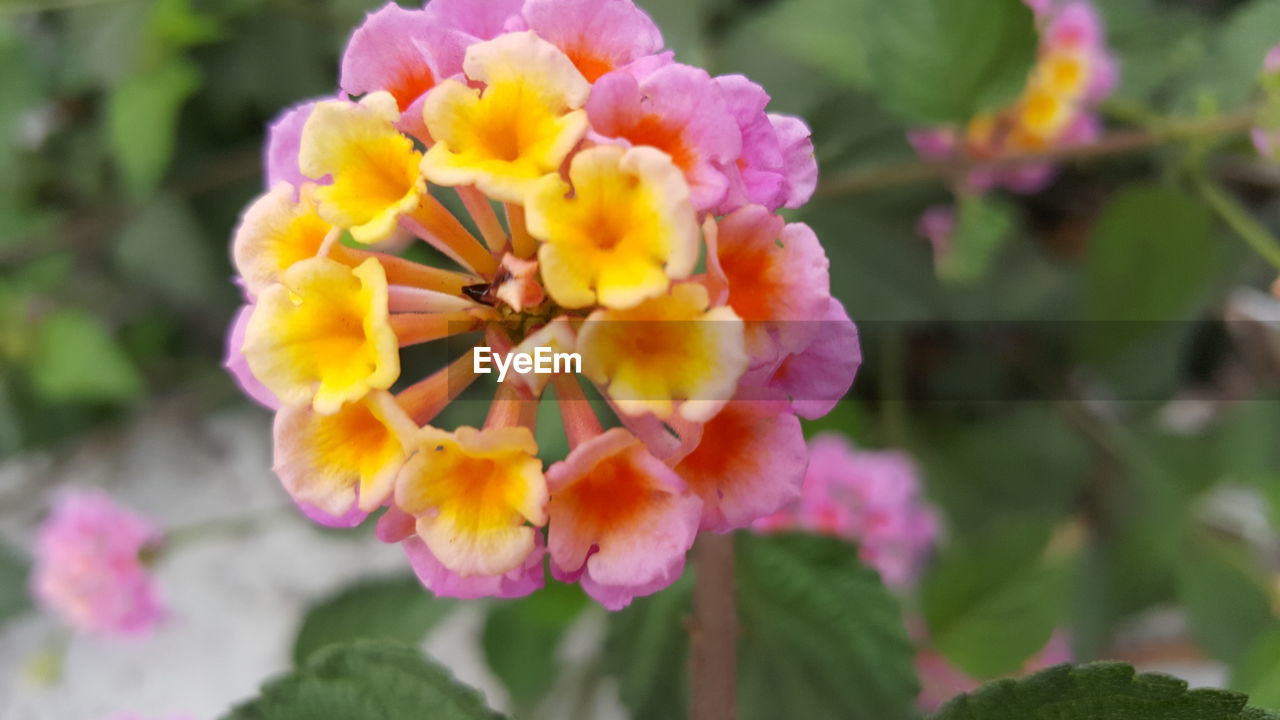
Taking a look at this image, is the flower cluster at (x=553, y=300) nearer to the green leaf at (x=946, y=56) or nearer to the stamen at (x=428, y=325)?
the stamen at (x=428, y=325)

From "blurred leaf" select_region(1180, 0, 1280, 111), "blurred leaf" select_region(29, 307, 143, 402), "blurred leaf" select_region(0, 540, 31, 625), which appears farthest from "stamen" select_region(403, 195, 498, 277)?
"blurred leaf" select_region(0, 540, 31, 625)

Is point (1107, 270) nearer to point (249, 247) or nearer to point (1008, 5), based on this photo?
point (1008, 5)

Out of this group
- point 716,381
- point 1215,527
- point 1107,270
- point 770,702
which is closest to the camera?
point 716,381

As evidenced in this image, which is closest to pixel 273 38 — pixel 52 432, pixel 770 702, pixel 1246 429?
pixel 52 432

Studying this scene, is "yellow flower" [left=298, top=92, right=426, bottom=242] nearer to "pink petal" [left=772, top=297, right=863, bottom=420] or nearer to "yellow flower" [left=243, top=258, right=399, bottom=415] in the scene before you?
"yellow flower" [left=243, top=258, right=399, bottom=415]

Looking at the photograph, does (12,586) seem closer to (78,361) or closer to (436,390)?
(78,361)

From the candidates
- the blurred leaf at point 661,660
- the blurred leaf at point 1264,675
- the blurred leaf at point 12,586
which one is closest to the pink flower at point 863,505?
the blurred leaf at point 661,660
